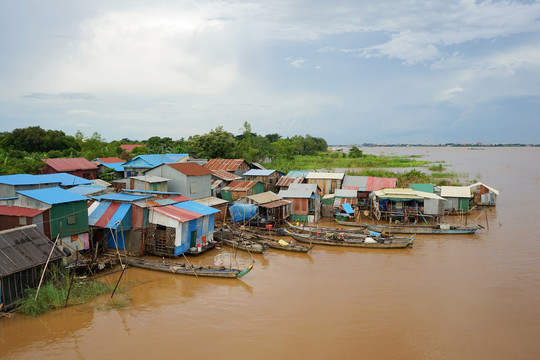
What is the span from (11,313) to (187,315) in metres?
4.69

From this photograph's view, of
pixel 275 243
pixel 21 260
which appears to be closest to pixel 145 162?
pixel 275 243

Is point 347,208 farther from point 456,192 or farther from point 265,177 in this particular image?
point 456,192

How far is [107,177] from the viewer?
A: 28.5m

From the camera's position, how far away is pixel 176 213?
15.1 meters

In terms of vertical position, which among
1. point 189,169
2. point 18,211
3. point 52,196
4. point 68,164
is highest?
point 189,169

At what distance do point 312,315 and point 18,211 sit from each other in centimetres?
1068

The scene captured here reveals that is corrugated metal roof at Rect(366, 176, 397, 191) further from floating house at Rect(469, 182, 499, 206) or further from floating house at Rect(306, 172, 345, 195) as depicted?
floating house at Rect(469, 182, 499, 206)

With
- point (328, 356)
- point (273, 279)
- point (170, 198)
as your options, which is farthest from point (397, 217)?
point (328, 356)

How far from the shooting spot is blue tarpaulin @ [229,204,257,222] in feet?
68.0

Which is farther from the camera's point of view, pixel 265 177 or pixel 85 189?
pixel 265 177

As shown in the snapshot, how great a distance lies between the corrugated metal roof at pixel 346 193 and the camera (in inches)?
946

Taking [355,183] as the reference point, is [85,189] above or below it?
below

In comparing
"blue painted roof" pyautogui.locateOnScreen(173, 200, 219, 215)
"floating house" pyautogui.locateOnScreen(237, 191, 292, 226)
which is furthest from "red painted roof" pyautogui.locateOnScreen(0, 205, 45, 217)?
"floating house" pyautogui.locateOnScreen(237, 191, 292, 226)

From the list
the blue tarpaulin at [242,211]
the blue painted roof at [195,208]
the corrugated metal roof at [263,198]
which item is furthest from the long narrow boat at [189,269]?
the corrugated metal roof at [263,198]
